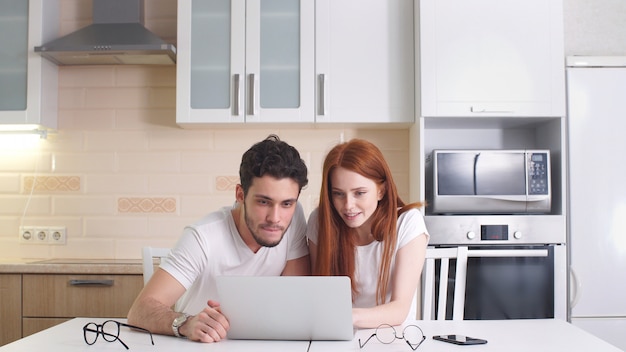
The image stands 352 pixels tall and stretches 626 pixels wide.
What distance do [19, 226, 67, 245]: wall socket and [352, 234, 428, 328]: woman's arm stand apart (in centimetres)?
207

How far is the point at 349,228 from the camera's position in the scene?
222cm

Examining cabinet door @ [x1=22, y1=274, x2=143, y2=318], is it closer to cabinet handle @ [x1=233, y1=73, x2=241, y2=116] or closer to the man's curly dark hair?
cabinet handle @ [x1=233, y1=73, x2=241, y2=116]

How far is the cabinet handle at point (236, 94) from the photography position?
10.5 ft

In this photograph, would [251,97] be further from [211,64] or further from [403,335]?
[403,335]

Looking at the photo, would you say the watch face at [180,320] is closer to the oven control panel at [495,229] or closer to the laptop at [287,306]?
the laptop at [287,306]

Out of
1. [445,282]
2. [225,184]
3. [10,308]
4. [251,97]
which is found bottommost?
[10,308]

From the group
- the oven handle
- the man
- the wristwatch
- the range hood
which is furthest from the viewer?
the range hood

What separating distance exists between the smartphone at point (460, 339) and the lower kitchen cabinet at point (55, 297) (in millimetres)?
1780

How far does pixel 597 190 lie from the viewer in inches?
118

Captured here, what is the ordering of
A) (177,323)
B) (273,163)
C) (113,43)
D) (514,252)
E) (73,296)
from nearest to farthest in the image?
1. (177,323)
2. (273,163)
3. (514,252)
4. (73,296)
5. (113,43)

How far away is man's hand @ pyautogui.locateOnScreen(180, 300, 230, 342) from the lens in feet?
5.35

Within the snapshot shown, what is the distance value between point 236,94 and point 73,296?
3.97ft

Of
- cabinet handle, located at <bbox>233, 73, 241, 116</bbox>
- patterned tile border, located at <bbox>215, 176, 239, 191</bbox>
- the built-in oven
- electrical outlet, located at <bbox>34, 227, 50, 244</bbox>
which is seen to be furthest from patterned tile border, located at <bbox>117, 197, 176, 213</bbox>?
the built-in oven

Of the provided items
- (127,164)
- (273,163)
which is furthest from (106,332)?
(127,164)
